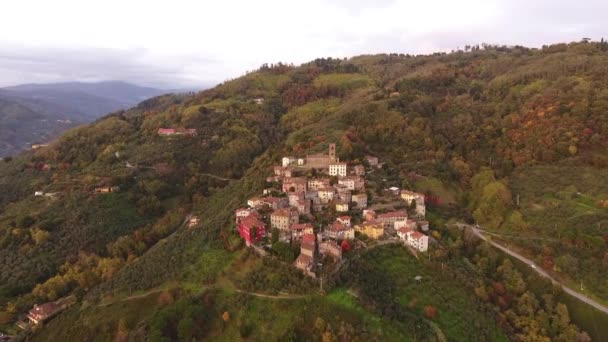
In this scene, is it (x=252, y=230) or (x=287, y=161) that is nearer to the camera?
(x=252, y=230)

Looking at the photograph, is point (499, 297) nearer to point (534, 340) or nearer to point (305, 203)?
point (534, 340)

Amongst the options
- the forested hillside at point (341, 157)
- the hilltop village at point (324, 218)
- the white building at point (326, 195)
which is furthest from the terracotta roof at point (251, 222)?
the white building at point (326, 195)

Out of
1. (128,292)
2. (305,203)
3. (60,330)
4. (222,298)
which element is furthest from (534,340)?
(60,330)

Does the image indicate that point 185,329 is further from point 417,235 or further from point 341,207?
point 417,235

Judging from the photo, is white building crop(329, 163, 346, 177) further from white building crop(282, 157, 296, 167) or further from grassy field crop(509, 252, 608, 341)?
grassy field crop(509, 252, 608, 341)

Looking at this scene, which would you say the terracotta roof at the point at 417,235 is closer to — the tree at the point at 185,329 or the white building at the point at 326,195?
the white building at the point at 326,195

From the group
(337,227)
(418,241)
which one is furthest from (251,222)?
(418,241)
